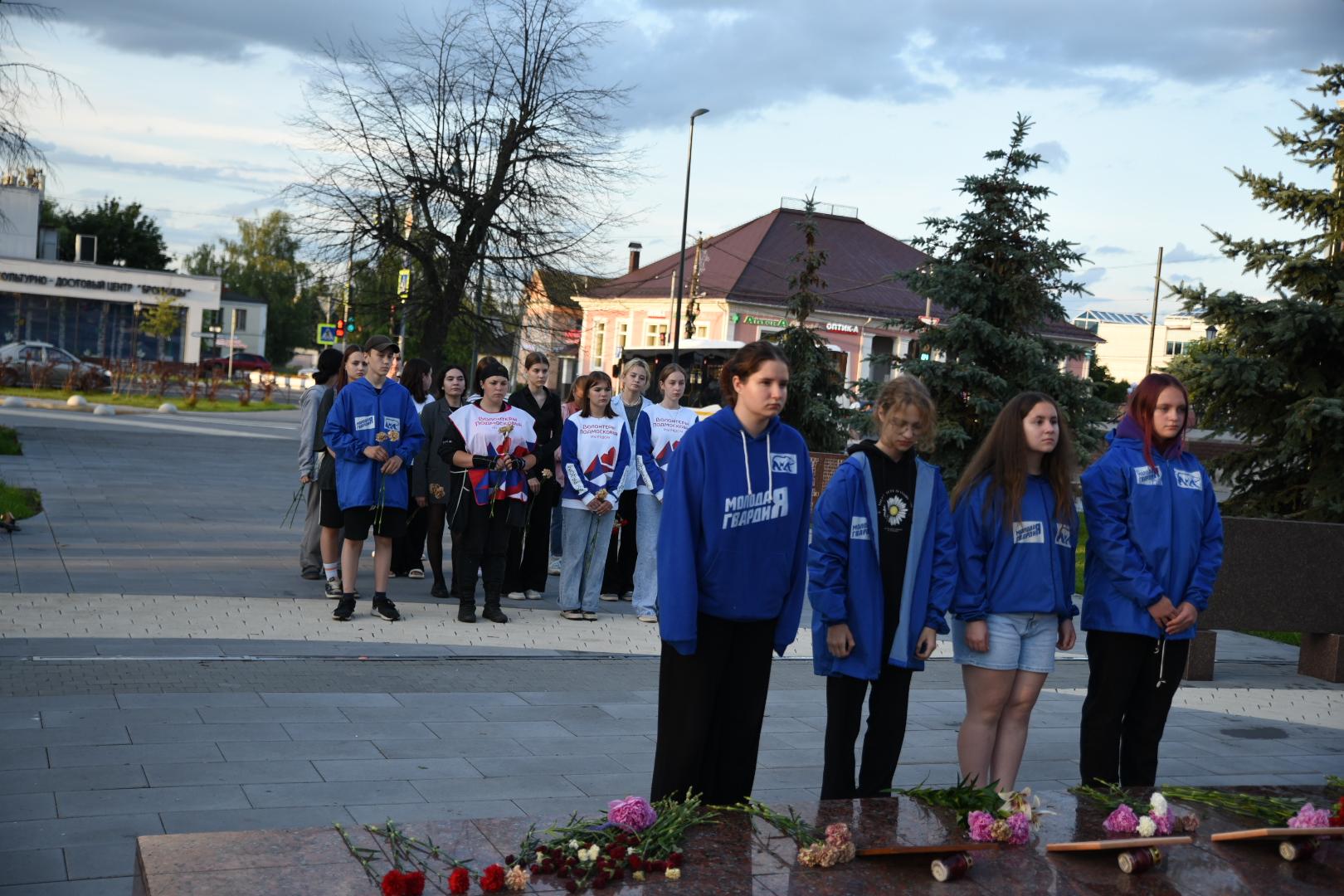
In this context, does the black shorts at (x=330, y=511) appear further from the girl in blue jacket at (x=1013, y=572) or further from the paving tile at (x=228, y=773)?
the girl in blue jacket at (x=1013, y=572)

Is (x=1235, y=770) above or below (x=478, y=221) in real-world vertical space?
below

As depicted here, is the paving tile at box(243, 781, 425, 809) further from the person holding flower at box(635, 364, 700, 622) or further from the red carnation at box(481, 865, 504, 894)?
the person holding flower at box(635, 364, 700, 622)

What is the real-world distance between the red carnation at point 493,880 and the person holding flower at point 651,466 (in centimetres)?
704

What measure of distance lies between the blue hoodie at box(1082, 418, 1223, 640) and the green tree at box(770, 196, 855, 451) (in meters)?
19.6

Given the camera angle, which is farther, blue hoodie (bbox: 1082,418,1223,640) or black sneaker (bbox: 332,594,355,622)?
black sneaker (bbox: 332,594,355,622)

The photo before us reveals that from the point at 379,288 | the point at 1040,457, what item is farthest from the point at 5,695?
the point at 379,288

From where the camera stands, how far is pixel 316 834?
3.42 m

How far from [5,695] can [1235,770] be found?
6.32 meters

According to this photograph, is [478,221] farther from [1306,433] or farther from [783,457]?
[783,457]

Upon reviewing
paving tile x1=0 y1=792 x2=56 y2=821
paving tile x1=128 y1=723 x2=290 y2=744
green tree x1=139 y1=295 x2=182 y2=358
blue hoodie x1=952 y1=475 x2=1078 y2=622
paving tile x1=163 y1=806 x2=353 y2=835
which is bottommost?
paving tile x1=128 y1=723 x2=290 y2=744

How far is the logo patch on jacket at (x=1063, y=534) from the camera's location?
5.25m

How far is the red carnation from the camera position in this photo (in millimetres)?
3125

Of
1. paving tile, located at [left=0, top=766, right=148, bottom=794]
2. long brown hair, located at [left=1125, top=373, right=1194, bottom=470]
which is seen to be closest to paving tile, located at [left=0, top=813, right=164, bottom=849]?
paving tile, located at [left=0, top=766, right=148, bottom=794]

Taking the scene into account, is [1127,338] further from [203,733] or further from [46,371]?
[203,733]
